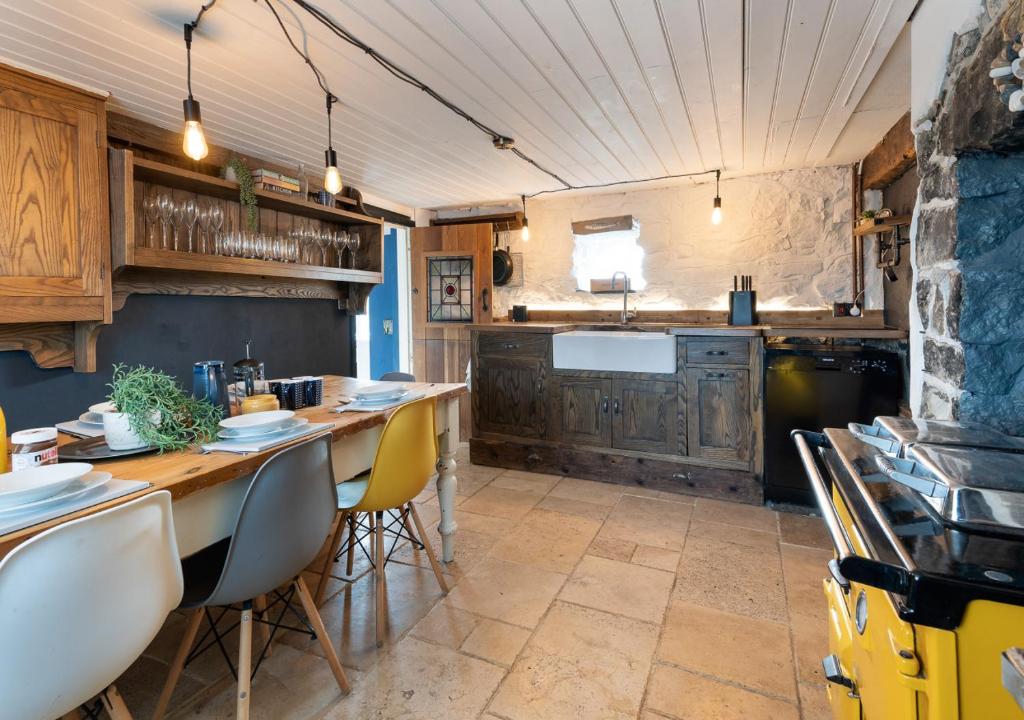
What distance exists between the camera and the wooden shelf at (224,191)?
252cm

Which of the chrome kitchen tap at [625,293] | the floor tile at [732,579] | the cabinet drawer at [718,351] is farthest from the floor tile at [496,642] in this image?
the chrome kitchen tap at [625,293]

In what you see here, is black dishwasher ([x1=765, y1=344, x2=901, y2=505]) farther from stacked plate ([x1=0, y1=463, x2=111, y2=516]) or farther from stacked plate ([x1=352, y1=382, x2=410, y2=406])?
stacked plate ([x1=0, y1=463, x2=111, y2=516])

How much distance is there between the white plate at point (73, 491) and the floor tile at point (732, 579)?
212 cm

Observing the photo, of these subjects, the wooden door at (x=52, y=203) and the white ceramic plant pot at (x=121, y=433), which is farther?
the wooden door at (x=52, y=203)

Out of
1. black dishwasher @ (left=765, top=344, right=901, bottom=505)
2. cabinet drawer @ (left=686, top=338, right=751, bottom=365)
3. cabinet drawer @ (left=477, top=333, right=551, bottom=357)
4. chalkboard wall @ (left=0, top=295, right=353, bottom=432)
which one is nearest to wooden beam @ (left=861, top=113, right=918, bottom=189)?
black dishwasher @ (left=765, top=344, right=901, bottom=505)

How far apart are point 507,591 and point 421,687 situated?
0.66 m

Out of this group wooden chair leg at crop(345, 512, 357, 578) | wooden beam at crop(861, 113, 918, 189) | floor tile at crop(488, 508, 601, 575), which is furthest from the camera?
wooden beam at crop(861, 113, 918, 189)

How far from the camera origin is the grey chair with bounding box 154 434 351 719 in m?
1.38

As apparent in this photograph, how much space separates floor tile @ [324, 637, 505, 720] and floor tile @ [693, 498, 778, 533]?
6.04 ft

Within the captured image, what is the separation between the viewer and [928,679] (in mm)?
691

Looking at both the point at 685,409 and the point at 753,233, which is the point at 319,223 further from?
the point at 753,233

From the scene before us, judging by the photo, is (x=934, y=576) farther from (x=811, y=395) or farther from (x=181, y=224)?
(x=181, y=224)

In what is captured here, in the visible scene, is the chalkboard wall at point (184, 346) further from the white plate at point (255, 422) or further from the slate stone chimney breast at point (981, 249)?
the slate stone chimney breast at point (981, 249)

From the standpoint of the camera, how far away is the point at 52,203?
2.21 meters
